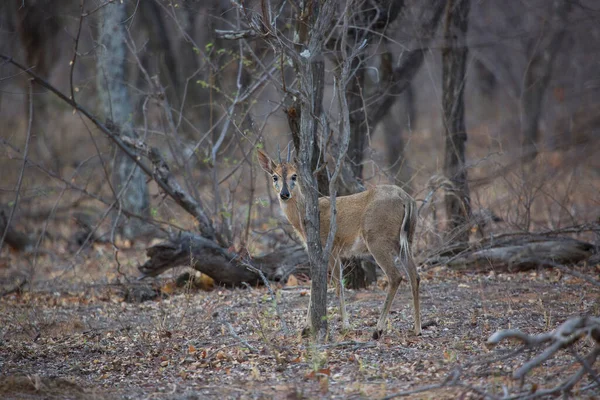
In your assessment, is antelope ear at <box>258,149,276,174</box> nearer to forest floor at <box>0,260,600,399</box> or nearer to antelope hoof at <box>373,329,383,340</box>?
forest floor at <box>0,260,600,399</box>

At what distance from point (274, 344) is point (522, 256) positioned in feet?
13.6

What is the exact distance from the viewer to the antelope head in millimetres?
7715

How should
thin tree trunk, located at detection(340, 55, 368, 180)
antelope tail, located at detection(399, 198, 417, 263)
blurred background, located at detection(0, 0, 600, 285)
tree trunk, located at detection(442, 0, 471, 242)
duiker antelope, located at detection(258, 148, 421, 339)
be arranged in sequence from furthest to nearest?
tree trunk, located at detection(442, 0, 471, 242), thin tree trunk, located at detection(340, 55, 368, 180), blurred background, located at detection(0, 0, 600, 285), antelope tail, located at detection(399, 198, 417, 263), duiker antelope, located at detection(258, 148, 421, 339)

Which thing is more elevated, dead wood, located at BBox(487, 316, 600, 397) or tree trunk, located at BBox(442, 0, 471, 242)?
tree trunk, located at BBox(442, 0, 471, 242)

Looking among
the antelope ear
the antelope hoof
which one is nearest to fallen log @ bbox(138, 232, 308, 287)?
the antelope ear

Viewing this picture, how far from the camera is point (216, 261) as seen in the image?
9211 millimetres

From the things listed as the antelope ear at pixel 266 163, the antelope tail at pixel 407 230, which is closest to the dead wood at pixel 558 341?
the antelope tail at pixel 407 230

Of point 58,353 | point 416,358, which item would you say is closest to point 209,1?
point 58,353

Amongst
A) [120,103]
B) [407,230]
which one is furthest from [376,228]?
[120,103]

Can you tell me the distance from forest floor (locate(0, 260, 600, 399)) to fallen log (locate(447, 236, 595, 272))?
18 cm

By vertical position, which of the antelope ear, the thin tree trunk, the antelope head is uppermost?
the thin tree trunk

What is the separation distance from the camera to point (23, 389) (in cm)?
539

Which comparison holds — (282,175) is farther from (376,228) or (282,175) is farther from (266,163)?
(376,228)

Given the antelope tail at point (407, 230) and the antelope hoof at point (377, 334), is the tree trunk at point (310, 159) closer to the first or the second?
the antelope hoof at point (377, 334)
